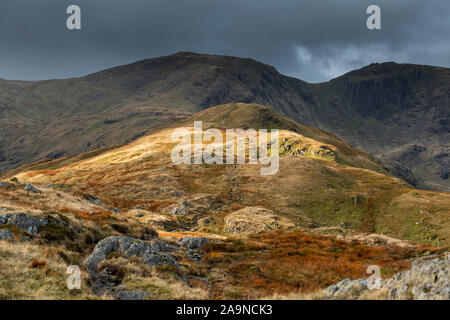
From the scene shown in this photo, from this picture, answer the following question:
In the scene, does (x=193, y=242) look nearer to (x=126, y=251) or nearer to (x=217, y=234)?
(x=126, y=251)

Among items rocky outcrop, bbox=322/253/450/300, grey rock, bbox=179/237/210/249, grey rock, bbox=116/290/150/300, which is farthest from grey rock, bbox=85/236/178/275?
grey rock, bbox=179/237/210/249

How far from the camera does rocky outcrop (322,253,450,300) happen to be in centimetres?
1178

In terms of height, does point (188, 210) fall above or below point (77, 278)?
below

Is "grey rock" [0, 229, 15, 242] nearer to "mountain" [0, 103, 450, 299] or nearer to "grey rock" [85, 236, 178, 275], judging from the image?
"mountain" [0, 103, 450, 299]

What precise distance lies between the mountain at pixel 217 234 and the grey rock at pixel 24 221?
0.22 feet

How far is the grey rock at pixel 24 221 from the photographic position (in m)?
21.7

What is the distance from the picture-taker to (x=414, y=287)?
1238 cm

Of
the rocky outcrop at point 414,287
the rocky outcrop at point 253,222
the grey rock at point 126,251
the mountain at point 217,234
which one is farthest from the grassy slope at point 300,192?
the rocky outcrop at point 414,287

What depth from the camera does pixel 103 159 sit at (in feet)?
567

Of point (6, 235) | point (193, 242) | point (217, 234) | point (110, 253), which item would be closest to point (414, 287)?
A: point (110, 253)
